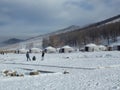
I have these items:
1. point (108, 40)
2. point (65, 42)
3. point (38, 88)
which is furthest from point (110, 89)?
point (65, 42)

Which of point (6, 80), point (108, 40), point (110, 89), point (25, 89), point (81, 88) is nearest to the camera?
point (110, 89)

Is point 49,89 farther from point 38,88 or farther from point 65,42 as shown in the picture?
point 65,42

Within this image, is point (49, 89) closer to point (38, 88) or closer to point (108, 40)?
point (38, 88)

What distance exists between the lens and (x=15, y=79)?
20.0 m

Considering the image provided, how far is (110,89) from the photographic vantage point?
12156 mm

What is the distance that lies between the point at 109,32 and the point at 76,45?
21.6m

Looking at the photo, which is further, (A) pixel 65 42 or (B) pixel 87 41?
(A) pixel 65 42

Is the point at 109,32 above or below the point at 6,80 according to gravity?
above

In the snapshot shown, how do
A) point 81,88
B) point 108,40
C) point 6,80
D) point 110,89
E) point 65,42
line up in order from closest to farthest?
1. point 110,89
2. point 81,88
3. point 6,80
4. point 108,40
5. point 65,42

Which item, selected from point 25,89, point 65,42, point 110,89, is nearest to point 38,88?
point 25,89

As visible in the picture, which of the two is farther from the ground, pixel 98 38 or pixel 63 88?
pixel 98 38

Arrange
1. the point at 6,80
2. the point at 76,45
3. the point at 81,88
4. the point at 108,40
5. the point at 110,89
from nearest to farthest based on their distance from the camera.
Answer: the point at 110,89
the point at 81,88
the point at 6,80
the point at 108,40
the point at 76,45

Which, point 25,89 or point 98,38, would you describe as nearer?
point 25,89

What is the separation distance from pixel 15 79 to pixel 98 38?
127836mm
